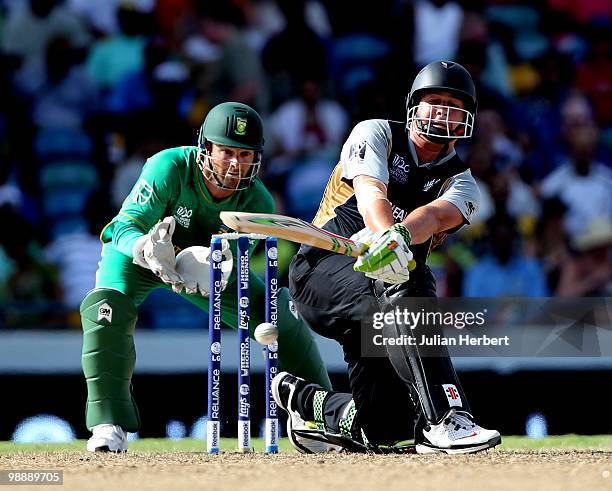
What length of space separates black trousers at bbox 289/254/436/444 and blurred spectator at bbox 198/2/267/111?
4.25 m

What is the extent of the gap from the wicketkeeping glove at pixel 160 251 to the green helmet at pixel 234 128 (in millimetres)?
481

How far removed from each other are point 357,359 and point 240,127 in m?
1.02

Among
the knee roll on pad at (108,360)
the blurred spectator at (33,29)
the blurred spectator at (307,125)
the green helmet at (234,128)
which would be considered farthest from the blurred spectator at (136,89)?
the knee roll on pad at (108,360)

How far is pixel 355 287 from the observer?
15.3ft

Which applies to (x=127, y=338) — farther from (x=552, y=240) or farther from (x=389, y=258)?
(x=552, y=240)

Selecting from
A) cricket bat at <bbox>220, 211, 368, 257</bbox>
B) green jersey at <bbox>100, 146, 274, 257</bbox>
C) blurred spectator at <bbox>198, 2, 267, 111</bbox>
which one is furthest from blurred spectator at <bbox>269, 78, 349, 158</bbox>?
cricket bat at <bbox>220, 211, 368, 257</bbox>

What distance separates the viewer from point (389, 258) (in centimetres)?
422

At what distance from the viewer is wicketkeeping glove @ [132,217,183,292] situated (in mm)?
4477

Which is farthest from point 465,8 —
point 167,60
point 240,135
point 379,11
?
point 240,135

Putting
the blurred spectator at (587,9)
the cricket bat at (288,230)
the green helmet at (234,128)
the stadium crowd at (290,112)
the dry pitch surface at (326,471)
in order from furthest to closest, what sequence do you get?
the blurred spectator at (587,9), the stadium crowd at (290,112), the green helmet at (234,128), the cricket bat at (288,230), the dry pitch surface at (326,471)

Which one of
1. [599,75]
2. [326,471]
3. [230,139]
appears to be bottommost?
[326,471]

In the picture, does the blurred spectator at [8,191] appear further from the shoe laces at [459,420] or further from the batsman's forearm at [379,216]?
the shoe laces at [459,420]

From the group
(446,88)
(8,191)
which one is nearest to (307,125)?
(8,191)

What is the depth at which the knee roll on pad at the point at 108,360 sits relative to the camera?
4730 mm
